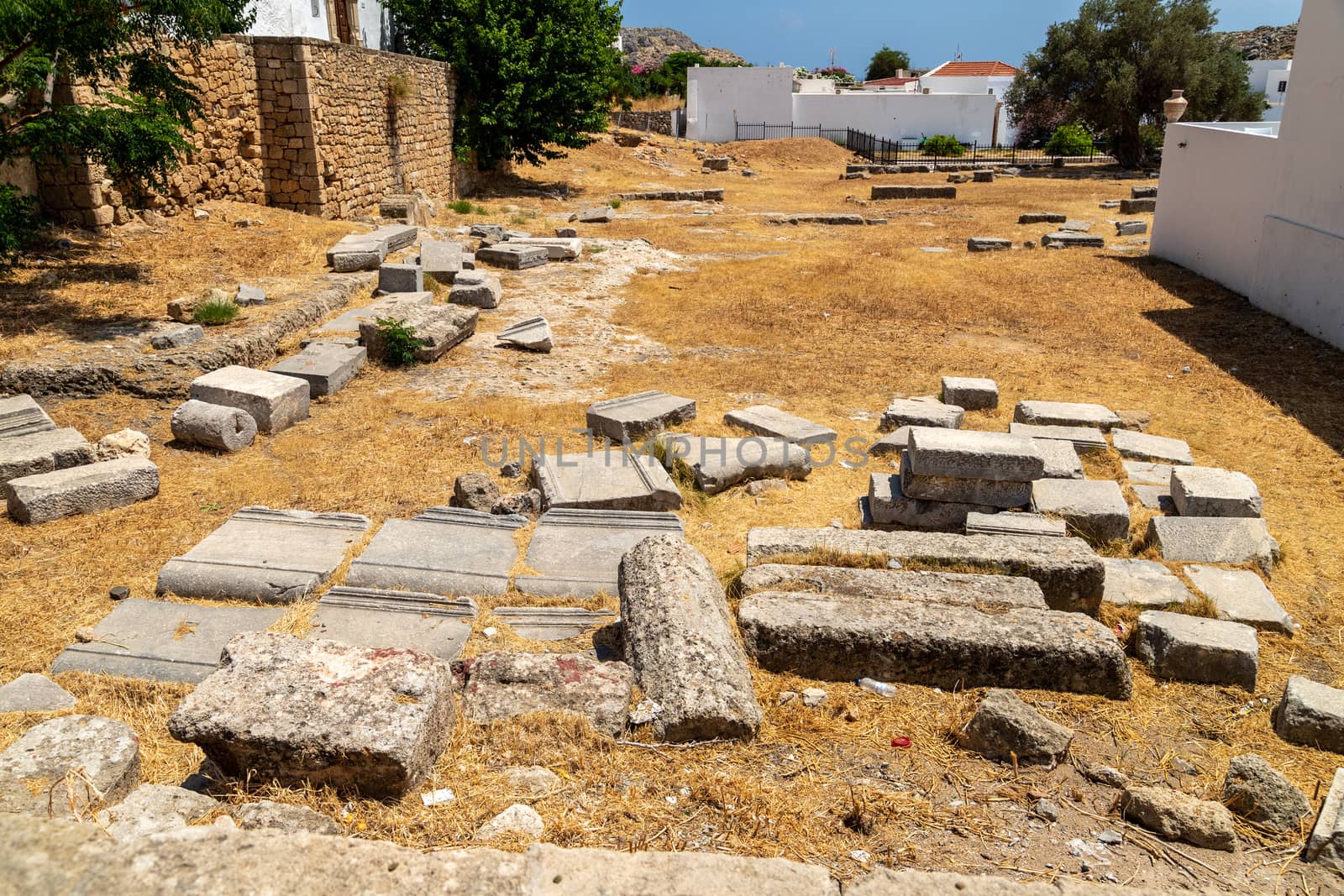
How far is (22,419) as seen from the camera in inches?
254

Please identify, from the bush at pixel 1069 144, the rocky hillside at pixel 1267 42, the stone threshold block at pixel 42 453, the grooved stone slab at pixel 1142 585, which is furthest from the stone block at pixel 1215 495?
the rocky hillside at pixel 1267 42

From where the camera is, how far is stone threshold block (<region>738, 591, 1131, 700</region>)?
13.3 ft

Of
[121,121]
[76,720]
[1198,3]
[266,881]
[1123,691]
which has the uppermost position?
[1198,3]

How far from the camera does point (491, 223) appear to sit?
17094 millimetres

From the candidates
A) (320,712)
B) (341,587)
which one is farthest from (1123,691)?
(341,587)

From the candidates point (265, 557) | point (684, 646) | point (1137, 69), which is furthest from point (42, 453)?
point (1137, 69)

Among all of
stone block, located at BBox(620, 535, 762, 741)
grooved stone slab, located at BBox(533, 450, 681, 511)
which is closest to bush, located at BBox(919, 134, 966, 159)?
grooved stone slab, located at BBox(533, 450, 681, 511)

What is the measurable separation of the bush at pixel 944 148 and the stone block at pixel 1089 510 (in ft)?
109

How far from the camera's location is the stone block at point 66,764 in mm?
2863

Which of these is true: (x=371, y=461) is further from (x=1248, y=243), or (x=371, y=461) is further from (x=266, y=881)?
(x=1248, y=243)

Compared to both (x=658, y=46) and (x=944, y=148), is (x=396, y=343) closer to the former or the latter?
(x=944, y=148)

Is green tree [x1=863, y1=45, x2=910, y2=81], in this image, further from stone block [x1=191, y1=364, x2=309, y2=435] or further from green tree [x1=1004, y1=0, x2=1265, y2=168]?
stone block [x1=191, y1=364, x2=309, y2=435]

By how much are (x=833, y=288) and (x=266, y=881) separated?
38.7 ft

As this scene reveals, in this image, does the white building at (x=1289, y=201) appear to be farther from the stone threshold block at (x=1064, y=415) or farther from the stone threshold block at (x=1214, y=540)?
the stone threshold block at (x=1214, y=540)
